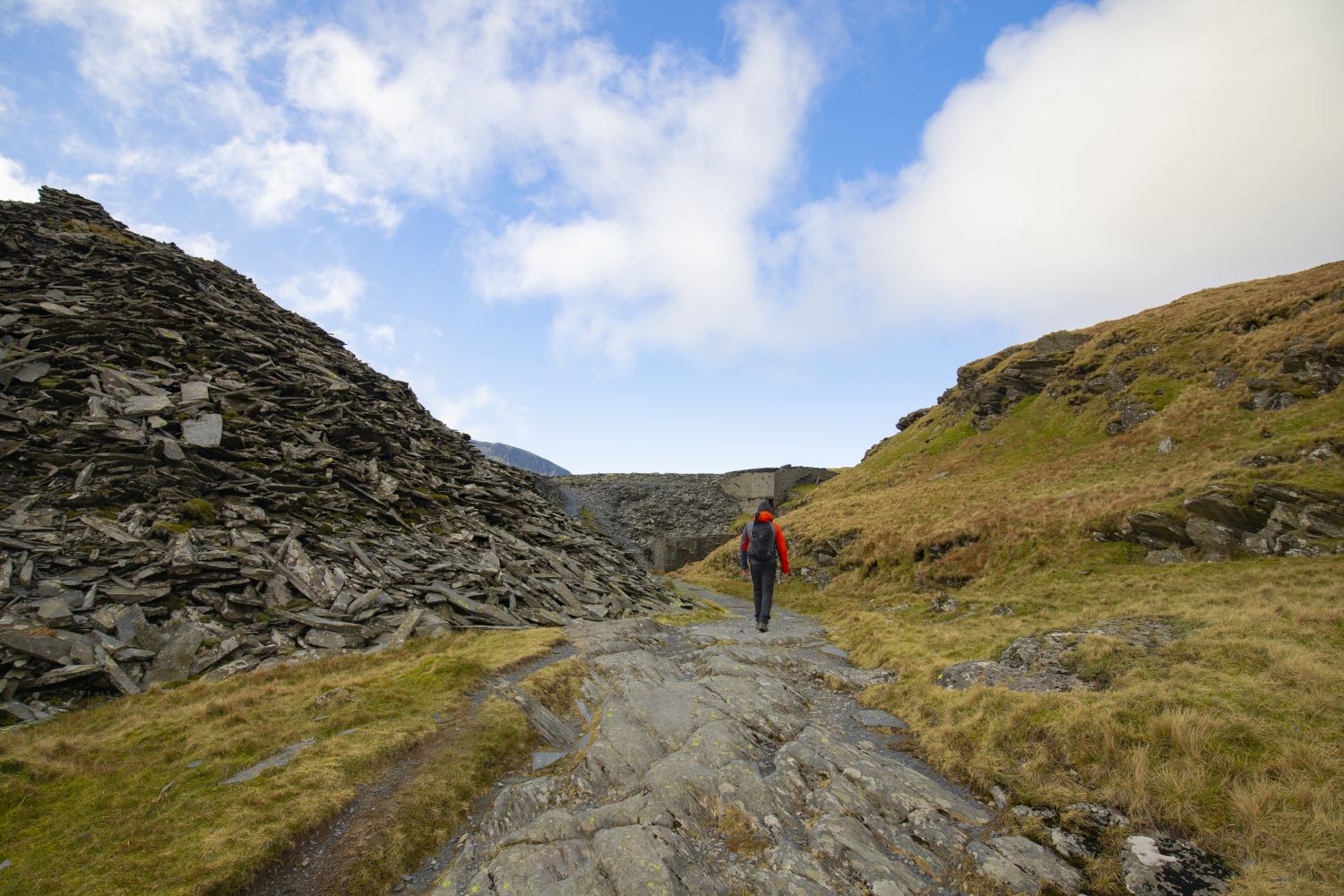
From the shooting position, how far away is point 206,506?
712 inches

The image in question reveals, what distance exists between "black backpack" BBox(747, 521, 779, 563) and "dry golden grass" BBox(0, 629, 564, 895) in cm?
1003

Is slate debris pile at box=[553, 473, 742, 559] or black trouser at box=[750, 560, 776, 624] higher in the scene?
slate debris pile at box=[553, 473, 742, 559]

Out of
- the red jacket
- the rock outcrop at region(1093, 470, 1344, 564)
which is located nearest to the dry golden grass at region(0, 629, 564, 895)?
the red jacket

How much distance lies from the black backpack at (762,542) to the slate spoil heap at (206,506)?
28.0ft

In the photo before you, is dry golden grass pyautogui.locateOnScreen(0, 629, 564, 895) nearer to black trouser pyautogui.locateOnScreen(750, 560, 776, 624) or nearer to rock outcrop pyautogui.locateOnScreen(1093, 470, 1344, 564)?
black trouser pyautogui.locateOnScreen(750, 560, 776, 624)

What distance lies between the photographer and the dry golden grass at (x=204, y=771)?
632 centimetres

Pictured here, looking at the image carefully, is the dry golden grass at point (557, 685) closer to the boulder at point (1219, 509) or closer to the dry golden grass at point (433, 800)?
the dry golden grass at point (433, 800)

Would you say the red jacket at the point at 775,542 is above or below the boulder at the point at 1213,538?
above

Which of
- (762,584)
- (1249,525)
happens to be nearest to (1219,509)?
(1249,525)

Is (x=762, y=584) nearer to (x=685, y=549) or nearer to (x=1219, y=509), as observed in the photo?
(x=1219, y=509)

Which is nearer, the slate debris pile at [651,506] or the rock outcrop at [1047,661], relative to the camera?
the rock outcrop at [1047,661]

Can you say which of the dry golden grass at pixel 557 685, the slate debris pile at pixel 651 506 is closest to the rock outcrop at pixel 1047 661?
the dry golden grass at pixel 557 685

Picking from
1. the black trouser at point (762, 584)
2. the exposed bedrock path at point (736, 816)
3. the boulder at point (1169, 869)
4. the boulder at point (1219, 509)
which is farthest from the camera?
the black trouser at point (762, 584)

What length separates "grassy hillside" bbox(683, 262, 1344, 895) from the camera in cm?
656
